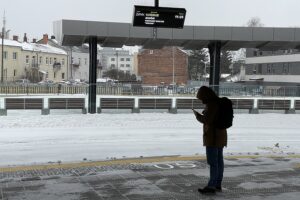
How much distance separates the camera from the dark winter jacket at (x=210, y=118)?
6277 millimetres

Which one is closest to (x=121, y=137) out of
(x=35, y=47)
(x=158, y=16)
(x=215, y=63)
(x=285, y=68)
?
(x=158, y=16)

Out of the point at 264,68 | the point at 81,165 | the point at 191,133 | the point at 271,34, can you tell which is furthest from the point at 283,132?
the point at 264,68

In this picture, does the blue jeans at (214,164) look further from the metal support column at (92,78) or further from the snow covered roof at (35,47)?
the snow covered roof at (35,47)

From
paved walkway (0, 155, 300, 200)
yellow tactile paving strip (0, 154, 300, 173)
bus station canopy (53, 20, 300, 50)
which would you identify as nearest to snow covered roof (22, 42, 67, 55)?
bus station canopy (53, 20, 300, 50)

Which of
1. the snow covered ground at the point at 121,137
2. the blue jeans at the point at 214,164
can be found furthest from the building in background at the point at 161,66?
the blue jeans at the point at 214,164

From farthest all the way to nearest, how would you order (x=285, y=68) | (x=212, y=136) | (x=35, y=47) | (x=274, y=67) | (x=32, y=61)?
(x=35, y=47)
(x=32, y=61)
(x=274, y=67)
(x=285, y=68)
(x=212, y=136)

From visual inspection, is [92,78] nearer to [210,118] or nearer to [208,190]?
[208,190]

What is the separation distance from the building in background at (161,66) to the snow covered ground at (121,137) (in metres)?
54.3

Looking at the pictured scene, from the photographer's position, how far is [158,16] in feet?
41.3

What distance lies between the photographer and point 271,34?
2159 cm

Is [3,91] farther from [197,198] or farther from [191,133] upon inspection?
[197,198]

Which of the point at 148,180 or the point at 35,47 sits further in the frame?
the point at 35,47

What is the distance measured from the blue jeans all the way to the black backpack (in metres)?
0.39

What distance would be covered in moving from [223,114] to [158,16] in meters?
6.80
